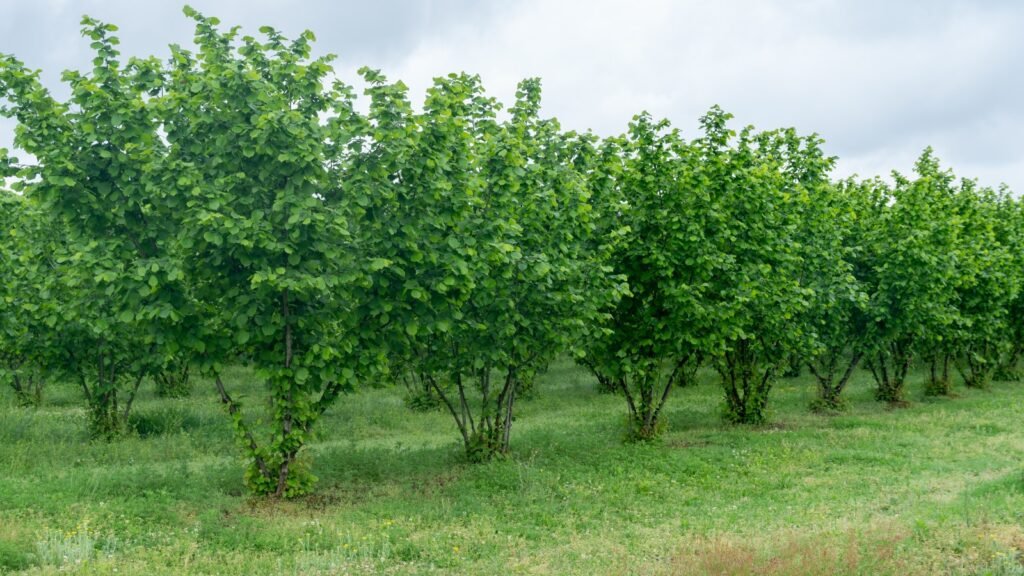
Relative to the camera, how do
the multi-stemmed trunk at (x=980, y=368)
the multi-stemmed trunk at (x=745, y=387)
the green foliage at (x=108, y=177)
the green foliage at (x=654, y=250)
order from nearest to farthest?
1. the green foliage at (x=108, y=177)
2. the green foliage at (x=654, y=250)
3. the multi-stemmed trunk at (x=745, y=387)
4. the multi-stemmed trunk at (x=980, y=368)

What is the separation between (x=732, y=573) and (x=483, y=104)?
8900 millimetres

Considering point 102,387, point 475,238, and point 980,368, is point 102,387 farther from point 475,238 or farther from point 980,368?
point 980,368

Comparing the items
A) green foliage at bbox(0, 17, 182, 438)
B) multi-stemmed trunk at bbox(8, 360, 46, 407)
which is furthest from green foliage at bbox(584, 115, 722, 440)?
multi-stemmed trunk at bbox(8, 360, 46, 407)

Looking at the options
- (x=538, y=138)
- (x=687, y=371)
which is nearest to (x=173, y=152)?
(x=538, y=138)

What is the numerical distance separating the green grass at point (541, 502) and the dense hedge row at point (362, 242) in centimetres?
122

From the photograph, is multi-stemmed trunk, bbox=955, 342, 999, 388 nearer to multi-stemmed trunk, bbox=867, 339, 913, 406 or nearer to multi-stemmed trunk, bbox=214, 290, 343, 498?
multi-stemmed trunk, bbox=867, 339, 913, 406

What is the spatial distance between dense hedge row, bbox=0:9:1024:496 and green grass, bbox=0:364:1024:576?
1.22 meters

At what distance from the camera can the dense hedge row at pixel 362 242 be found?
10.3 meters

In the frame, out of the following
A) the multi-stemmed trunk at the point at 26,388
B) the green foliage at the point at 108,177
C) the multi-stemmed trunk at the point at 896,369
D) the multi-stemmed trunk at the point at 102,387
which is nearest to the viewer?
the green foliage at the point at 108,177

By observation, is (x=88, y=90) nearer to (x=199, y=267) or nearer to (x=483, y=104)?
(x=199, y=267)

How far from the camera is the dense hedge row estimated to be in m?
10.3

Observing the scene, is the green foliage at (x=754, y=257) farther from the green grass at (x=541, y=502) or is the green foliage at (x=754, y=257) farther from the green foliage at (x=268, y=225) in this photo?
the green foliage at (x=268, y=225)

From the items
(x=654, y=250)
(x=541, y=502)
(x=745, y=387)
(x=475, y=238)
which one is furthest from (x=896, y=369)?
(x=475, y=238)

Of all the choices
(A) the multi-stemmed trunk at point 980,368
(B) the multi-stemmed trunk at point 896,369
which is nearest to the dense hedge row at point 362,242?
→ (B) the multi-stemmed trunk at point 896,369
